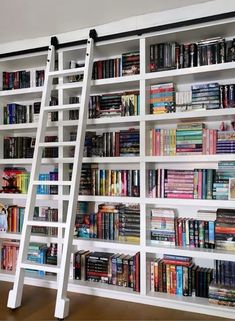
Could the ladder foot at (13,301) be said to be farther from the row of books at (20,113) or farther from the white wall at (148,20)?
the white wall at (148,20)

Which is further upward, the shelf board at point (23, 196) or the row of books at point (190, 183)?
the row of books at point (190, 183)

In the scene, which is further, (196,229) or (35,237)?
(35,237)

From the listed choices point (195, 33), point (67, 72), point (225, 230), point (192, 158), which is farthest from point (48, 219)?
point (195, 33)

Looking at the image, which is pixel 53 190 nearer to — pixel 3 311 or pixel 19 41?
pixel 3 311

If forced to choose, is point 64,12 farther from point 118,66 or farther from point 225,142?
point 225,142

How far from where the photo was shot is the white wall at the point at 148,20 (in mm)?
2271

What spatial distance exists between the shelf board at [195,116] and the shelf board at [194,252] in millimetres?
996

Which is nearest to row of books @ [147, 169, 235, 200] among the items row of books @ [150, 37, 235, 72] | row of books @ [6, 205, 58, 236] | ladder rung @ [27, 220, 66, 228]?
ladder rung @ [27, 220, 66, 228]

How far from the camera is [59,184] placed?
244 centimetres

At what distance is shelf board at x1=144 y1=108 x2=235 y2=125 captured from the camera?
228 cm

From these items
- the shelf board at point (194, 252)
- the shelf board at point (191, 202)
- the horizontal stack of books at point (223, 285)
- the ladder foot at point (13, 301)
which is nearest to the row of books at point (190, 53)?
the shelf board at point (191, 202)

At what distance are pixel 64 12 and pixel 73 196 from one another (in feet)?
4.66

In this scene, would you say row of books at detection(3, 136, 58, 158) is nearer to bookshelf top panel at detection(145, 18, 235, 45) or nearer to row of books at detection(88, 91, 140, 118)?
row of books at detection(88, 91, 140, 118)

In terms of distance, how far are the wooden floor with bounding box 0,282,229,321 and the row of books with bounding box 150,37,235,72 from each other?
187cm
